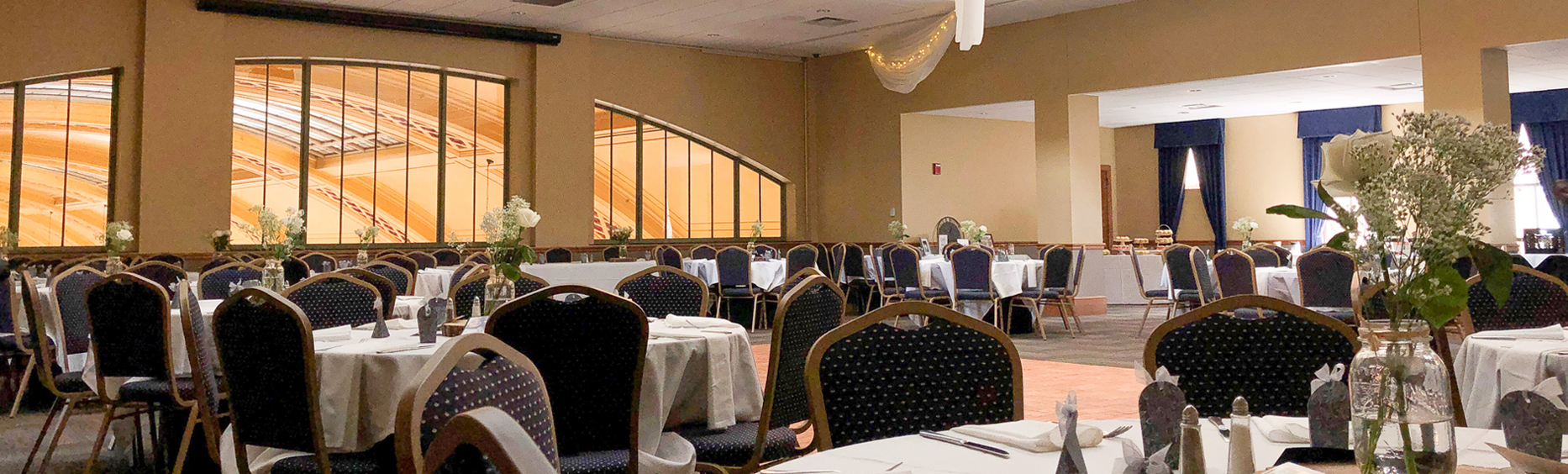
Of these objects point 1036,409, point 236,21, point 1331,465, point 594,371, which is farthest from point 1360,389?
point 236,21

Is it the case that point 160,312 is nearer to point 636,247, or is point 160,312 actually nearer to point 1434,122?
point 1434,122

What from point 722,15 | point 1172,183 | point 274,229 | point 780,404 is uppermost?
point 722,15

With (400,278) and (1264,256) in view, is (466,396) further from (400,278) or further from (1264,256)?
(1264,256)

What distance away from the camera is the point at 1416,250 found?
124cm

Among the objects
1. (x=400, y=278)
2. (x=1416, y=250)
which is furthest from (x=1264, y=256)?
(x=1416, y=250)

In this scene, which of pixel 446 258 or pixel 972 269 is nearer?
pixel 972 269

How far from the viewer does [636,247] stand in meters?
13.0

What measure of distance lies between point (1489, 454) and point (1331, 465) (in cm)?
27

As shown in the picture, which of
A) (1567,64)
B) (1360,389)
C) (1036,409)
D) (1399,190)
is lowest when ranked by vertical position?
(1036,409)

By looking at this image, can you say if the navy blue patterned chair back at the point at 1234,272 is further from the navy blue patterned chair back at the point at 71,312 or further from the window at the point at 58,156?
the window at the point at 58,156

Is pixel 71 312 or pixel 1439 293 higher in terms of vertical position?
pixel 1439 293

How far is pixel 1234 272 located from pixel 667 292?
15.6ft

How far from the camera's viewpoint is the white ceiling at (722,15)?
11039 mm

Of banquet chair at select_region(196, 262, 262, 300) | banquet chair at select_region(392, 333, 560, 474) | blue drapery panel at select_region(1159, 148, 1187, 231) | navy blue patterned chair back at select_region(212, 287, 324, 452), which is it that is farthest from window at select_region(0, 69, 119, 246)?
blue drapery panel at select_region(1159, 148, 1187, 231)
